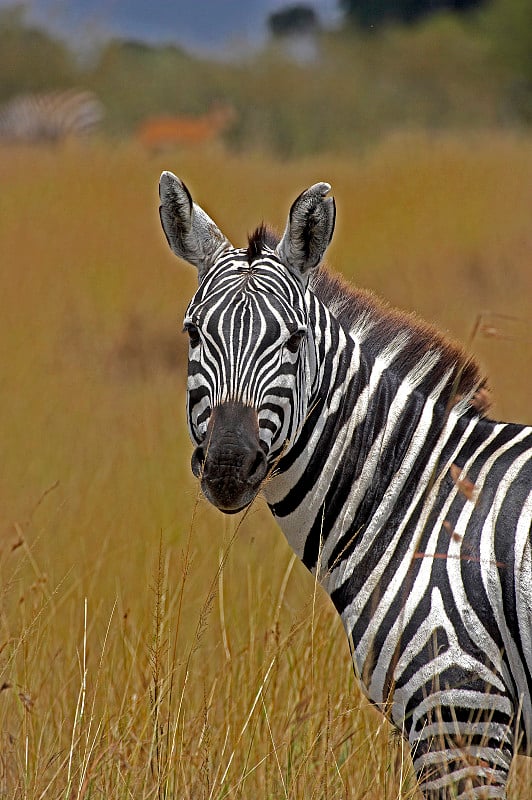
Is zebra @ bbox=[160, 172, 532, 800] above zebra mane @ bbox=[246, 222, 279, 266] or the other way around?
the other way around

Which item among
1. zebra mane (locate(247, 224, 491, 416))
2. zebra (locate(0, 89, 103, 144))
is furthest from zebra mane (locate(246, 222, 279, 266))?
zebra (locate(0, 89, 103, 144))

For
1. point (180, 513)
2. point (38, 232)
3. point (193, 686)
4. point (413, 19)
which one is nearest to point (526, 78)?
point (413, 19)

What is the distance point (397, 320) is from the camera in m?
4.15

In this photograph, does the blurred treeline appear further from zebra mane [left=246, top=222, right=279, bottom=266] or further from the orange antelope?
zebra mane [left=246, top=222, right=279, bottom=266]

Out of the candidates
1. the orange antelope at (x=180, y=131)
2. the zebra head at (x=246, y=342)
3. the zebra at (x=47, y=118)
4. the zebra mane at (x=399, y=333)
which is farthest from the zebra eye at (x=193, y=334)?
the zebra at (x=47, y=118)

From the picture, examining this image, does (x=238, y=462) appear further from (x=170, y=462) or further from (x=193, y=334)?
(x=170, y=462)

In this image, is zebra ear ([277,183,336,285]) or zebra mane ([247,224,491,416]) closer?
zebra ear ([277,183,336,285])

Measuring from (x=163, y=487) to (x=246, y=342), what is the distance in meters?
4.92

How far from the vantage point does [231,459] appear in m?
3.43

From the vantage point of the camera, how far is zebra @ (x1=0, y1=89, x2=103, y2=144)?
29812 millimetres

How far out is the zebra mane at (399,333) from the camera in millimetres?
4012

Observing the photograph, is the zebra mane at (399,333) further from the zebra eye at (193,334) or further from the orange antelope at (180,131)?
the orange antelope at (180,131)

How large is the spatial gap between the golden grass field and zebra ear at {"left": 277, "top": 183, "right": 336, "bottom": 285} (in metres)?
0.74

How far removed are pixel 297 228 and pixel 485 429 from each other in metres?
0.97
